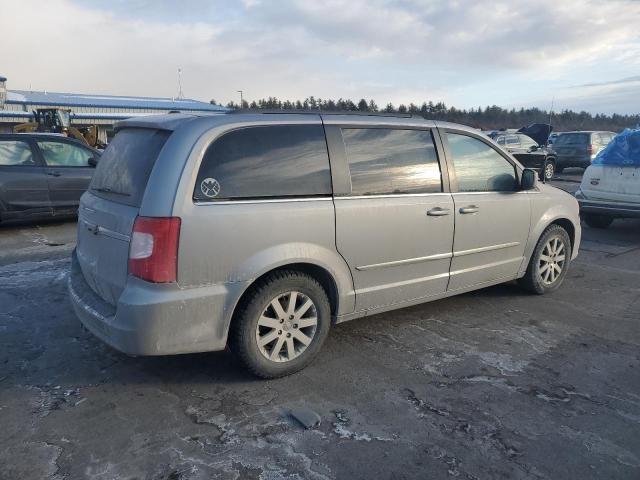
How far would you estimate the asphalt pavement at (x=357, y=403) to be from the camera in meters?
2.63

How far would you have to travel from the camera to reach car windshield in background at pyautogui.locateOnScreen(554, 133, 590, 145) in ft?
61.9

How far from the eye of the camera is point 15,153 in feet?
27.5

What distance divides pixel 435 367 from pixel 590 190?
6.54m

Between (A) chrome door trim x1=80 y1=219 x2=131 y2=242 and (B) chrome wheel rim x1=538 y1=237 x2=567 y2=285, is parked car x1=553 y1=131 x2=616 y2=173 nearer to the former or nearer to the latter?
(B) chrome wheel rim x1=538 y1=237 x2=567 y2=285

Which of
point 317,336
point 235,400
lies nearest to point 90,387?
point 235,400

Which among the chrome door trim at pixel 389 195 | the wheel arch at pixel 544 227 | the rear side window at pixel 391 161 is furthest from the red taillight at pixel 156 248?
the wheel arch at pixel 544 227

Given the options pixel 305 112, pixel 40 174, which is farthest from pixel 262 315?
pixel 40 174

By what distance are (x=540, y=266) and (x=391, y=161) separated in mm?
2269

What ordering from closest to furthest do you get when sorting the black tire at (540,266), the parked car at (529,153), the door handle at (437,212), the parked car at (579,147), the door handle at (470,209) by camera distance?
the door handle at (437,212) → the door handle at (470,209) → the black tire at (540,266) → the parked car at (529,153) → the parked car at (579,147)

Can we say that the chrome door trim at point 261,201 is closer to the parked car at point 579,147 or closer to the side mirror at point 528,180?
the side mirror at point 528,180

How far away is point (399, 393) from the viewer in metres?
3.32

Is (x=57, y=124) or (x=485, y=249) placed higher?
(x=57, y=124)

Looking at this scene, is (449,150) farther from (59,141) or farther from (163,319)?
(59,141)

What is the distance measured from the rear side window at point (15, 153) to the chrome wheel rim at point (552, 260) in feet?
25.8
